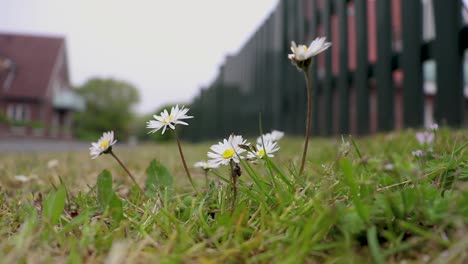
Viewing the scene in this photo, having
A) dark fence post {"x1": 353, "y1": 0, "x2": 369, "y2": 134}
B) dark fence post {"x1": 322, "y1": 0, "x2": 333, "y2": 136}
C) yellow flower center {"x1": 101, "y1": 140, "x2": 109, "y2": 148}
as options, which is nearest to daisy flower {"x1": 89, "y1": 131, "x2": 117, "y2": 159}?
yellow flower center {"x1": 101, "y1": 140, "x2": 109, "y2": 148}

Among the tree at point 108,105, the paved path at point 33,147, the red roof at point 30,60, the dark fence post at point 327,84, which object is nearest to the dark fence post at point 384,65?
the dark fence post at point 327,84

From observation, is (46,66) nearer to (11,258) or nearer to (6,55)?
(6,55)

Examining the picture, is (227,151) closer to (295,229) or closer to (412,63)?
(295,229)

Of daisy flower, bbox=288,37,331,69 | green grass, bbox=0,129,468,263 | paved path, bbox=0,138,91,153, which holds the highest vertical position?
daisy flower, bbox=288,37,331,69

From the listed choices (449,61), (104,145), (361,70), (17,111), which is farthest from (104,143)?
(17,111)

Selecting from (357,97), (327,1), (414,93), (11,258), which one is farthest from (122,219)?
(327,1)

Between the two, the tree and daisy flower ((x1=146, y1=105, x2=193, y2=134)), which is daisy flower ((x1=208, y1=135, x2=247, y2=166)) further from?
the tree

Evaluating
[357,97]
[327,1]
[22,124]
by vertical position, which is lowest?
[22,124]
